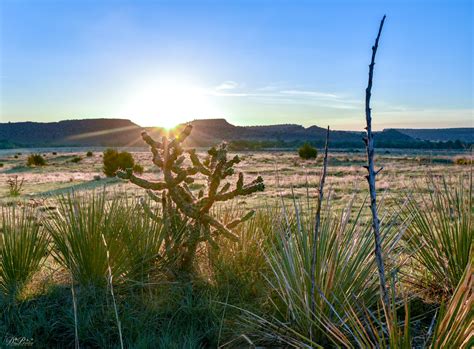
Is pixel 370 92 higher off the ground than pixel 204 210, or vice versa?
pixel 370 92

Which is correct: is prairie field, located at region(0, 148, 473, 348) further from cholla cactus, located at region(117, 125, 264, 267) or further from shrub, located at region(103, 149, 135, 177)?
shrub, located at region(103, 149, 135, 177)

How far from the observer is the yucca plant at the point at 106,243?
14.7 ft

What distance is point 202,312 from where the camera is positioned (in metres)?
4.11

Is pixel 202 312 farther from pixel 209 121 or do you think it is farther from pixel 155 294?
pixel 209 121

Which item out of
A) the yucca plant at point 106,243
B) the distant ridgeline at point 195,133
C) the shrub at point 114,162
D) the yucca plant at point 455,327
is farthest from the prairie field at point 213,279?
the distant ridgeline at point 195,133

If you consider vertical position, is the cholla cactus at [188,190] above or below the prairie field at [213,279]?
above

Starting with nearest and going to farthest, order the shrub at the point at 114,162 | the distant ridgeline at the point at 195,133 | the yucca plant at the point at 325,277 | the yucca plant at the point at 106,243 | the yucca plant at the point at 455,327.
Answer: the yucca plant at the point at 455,327 → the yucca plant at the point at 325,277 → the yucca plant at the point at 106,243 → the shrub at the point at 114,162 → the distant ridgeline at the point at 195,133

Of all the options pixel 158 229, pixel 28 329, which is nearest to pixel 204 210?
pixel 158 229

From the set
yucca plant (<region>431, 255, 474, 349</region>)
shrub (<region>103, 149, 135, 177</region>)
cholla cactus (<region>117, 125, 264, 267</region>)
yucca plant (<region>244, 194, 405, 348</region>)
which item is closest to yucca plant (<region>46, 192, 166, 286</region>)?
cholla cactus (<region>117, 125, 264, 267</region>)

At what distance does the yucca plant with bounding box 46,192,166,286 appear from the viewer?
4.48 meters

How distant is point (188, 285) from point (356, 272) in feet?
4.88

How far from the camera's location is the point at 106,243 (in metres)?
4.44
